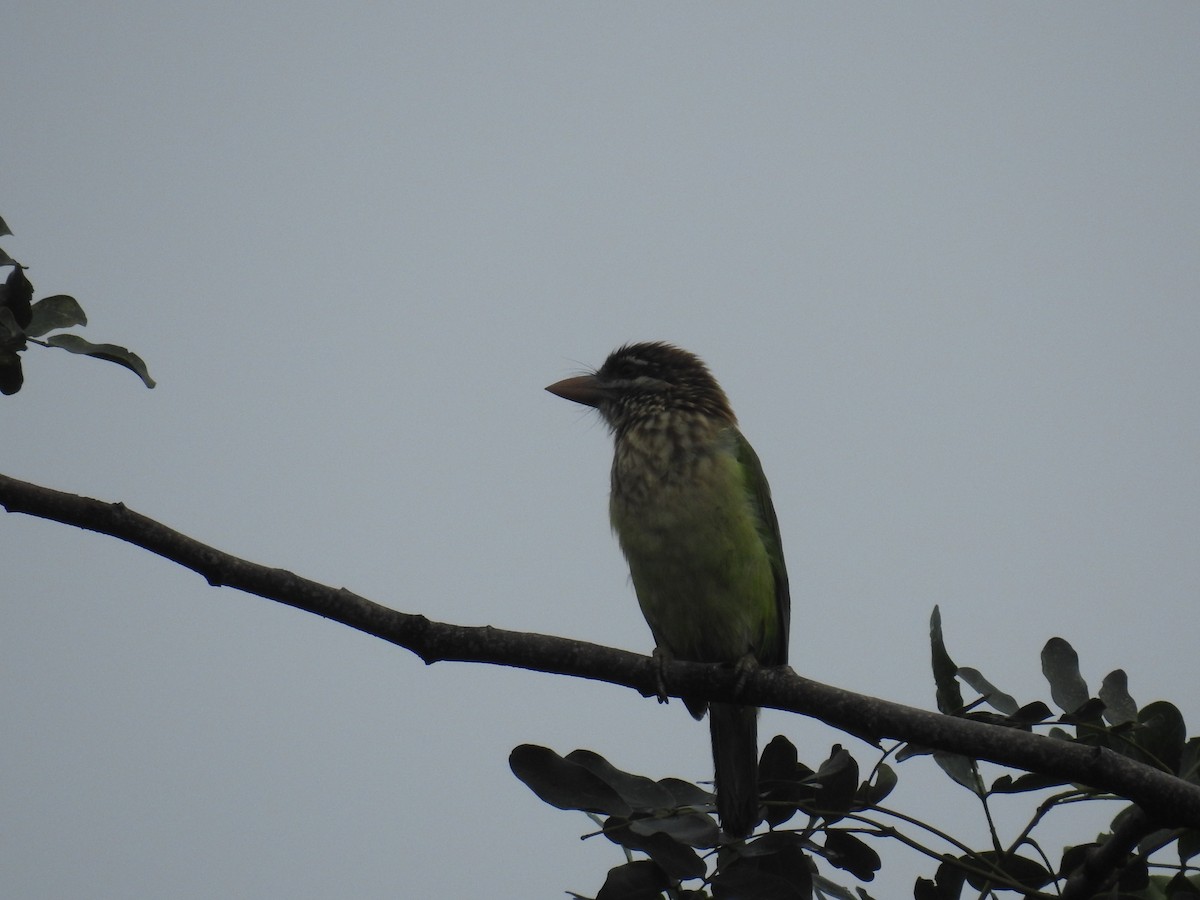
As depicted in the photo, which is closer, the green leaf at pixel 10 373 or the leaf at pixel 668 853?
the leaf at pixel 668 853

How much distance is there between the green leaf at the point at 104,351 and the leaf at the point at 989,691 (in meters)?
1.99

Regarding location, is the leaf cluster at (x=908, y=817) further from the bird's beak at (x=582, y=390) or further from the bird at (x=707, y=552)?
the bird's beak at (x=582, y=390)

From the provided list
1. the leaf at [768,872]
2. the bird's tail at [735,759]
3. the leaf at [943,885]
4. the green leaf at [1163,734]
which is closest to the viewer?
the leaf at [768,872]

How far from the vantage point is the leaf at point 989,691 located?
102 inches

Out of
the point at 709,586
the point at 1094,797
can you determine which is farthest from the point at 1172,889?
the point at 709,586

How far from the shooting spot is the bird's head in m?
4.75

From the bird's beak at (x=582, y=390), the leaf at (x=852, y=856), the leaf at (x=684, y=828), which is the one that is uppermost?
the bird's beak at (x=582, y=390)

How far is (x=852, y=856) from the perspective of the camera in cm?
258

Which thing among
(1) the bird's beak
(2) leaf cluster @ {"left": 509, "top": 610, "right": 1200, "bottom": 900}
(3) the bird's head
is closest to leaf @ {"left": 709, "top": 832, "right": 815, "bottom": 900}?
(2) leaf cluster @ {"left": 509, "top": 610, "right": 1200, "bottom": 900}

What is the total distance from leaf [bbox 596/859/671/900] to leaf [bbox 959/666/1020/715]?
86cm

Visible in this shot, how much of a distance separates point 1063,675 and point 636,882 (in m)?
1.11

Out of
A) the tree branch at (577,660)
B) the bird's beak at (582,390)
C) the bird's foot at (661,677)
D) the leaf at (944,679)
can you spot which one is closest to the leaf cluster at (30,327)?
the tree branch at (577,660)

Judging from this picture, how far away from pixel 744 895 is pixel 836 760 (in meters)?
0.40

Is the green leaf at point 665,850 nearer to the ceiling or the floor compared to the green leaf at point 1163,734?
nearer to the floor
